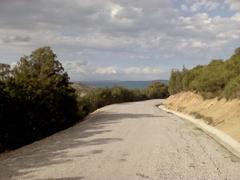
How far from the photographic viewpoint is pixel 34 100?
29000 millimetres

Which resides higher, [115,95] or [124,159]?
[115,95]

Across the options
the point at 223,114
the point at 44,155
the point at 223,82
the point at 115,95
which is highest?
the point at 223,82

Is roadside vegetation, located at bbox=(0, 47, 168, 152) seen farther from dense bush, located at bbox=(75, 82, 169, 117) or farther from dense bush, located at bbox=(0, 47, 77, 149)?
dense bush, located at bbox=(75, 82, 169, 117)

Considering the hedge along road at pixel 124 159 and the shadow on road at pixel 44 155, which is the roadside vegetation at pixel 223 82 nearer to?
the hedge along road at pixel 124 159

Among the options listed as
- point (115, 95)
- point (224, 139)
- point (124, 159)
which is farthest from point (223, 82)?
point (115, 95)

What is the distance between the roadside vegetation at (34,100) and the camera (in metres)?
25.0

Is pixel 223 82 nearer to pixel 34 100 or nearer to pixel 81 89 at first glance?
Result: pixel 34 100

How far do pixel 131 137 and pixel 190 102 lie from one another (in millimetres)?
30101

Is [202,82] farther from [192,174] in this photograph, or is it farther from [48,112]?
[192,174]

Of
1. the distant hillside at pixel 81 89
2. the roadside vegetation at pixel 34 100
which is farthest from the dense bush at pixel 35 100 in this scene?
the distant hillside at pixel 81 89

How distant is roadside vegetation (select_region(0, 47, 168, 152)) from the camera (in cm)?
2505

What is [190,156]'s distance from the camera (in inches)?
685

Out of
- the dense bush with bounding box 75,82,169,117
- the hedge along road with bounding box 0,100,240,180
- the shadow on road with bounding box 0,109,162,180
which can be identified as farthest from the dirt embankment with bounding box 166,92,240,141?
the dense bush with bounding box 75,82,169,117

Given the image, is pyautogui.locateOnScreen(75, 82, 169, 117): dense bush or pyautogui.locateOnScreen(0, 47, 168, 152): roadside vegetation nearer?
pyautogui.locateOnScreen(0, 47, 168, 152): roadside vegetation
